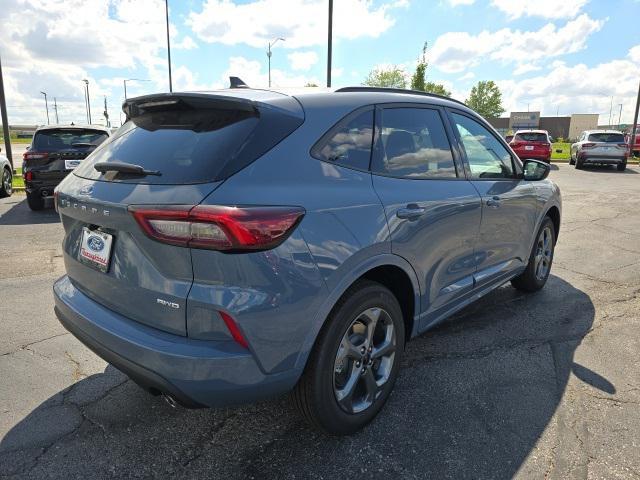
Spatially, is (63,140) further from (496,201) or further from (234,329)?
(234,329)

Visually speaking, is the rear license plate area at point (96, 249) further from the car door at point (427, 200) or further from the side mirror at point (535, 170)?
the side mirror at point (535, 170)

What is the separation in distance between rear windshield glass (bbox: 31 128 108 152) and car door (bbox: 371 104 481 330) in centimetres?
785

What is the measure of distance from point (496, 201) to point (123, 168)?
2.57 meters

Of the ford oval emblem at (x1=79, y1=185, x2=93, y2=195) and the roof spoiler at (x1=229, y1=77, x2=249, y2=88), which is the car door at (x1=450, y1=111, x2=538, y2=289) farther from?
the ford oval emblem at (x1=79, y1=185, x2=93, y2=195)

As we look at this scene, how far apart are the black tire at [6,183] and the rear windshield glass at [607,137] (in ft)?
66.3

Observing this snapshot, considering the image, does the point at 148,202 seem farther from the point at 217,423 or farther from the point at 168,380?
the point at 217,423

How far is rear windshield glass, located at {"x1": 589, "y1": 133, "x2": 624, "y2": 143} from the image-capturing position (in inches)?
771

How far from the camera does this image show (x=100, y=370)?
3.22 meters

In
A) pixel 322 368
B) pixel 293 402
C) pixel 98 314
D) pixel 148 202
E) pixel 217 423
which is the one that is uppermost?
pixel 148 202

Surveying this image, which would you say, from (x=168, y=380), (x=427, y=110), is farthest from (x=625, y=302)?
(x=168, y=380)

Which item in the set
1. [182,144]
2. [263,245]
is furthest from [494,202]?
[182,144]

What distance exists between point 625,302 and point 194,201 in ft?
14.5

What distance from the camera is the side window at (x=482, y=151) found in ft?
11.3

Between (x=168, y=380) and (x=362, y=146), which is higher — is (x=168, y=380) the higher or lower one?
the lower one
